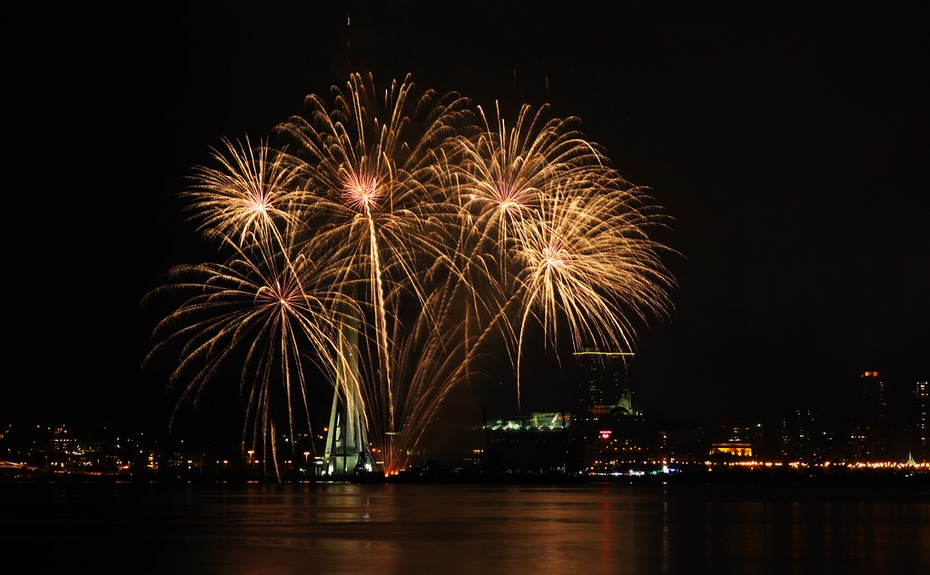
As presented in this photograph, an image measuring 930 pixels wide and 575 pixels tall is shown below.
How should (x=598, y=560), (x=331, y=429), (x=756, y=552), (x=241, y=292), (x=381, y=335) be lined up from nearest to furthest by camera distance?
(x=598, y=560) → (x=756, y=552) → (x=241, y=292) → (x=381, y=335) → (x=331, y=429)

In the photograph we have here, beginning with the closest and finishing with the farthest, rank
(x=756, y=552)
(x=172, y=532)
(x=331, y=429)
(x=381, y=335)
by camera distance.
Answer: (x=756, y=552) → (x=172, y=532) → (x=381, y=335) → (x=331, y=429)

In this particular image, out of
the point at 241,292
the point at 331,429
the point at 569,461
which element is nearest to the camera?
the point at 241,292

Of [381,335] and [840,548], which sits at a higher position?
[381,335]

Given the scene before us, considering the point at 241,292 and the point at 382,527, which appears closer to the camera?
the point at 382,527

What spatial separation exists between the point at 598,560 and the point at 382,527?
11.5m

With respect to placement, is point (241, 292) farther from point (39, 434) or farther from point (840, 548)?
point (39, 434)

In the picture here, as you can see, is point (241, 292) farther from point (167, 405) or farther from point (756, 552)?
point (167, 405)

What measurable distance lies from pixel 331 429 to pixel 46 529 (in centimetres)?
4706

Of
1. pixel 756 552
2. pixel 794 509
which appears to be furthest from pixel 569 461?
pixel 756 552

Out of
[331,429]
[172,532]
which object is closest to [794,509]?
[172,532]

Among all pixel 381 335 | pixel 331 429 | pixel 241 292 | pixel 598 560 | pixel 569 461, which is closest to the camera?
pixel 598 560

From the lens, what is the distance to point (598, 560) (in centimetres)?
2286

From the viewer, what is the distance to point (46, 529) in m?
32.8

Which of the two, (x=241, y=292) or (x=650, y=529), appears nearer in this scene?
(x=650, y=529)
